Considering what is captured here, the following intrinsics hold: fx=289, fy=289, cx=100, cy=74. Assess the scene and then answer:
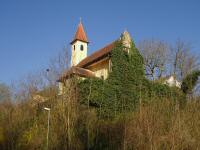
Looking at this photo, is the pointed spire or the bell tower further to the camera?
the pointed spire

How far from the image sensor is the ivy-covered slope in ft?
75.0

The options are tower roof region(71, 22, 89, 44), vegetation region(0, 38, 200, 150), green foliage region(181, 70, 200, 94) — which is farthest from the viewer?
tower roof region(71, 22, 89, 44)

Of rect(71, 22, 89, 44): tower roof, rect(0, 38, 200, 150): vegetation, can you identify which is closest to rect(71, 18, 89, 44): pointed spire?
rect(71, 22, 89, 44): tower roof

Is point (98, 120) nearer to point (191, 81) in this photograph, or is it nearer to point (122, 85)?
point (122, 85)

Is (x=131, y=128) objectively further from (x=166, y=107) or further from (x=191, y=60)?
(x=191, y=60)

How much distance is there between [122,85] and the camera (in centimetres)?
2467

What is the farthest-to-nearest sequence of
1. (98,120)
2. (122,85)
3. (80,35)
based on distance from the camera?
1. (80,35)
2. (122,85)
3. (98,120)

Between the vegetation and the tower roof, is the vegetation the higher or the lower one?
the lower one

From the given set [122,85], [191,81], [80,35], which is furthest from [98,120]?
[80,35]

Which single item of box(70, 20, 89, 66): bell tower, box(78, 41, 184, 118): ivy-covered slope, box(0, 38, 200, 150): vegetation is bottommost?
box(0, 38, 200, 150): vegetation

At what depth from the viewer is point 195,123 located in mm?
10281

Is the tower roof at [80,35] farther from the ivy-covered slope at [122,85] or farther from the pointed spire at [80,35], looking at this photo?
the ivy-covered slope at [122,85]

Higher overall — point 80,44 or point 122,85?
point 80,44

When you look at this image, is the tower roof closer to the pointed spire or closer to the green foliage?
the pointed spire
